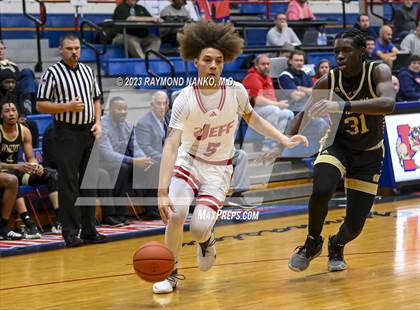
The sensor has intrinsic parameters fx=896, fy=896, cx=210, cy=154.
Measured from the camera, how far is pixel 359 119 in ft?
24.2

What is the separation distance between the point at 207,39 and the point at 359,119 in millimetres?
1482

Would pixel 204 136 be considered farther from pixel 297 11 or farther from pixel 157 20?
pixel 297 11

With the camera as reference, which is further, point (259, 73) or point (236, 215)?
point (259, 73)

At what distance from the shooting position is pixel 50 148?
10.5 meters

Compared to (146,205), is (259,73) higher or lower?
higher

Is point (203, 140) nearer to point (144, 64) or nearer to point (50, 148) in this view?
point (50, 148)

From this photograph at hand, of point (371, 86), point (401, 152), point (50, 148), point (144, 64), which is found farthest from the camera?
point (144, 64)

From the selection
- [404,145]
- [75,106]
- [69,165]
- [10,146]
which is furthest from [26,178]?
[404,145]

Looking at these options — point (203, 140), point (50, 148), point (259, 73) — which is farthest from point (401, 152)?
point (203, 140)

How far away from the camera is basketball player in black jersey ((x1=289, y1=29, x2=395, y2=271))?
23.7 ft

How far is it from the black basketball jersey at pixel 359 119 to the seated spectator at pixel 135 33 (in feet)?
24.8

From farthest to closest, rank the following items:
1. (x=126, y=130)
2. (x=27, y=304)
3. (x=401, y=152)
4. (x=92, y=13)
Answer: (x=92, y=13) → (x=401, y=152) → (x=126, y=130) → (x=27, y=304)

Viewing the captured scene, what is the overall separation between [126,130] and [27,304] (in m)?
4.74

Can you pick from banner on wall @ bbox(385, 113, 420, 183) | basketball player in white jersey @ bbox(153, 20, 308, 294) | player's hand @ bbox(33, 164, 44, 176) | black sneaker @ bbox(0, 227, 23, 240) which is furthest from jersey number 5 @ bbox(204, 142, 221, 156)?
banner on wall @ bbox(385, 113, 420, 183)
